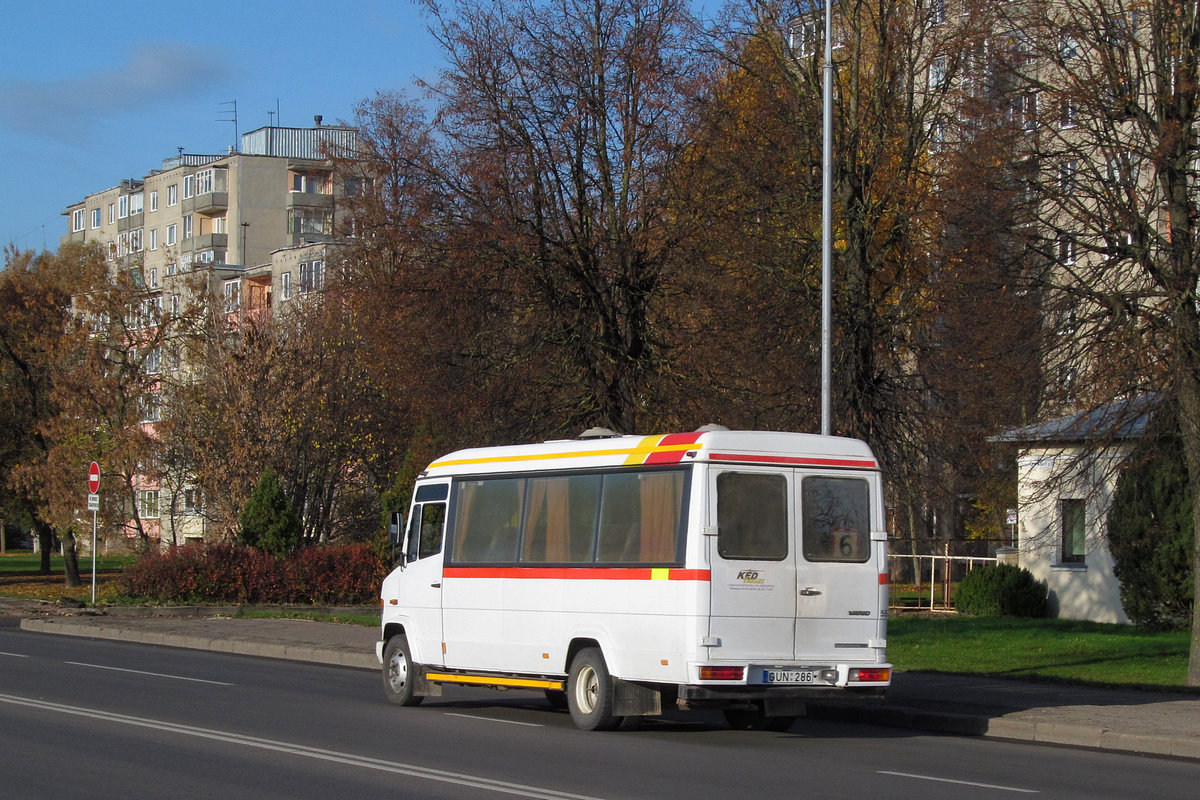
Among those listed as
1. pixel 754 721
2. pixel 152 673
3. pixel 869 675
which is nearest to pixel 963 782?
pixel 869 675

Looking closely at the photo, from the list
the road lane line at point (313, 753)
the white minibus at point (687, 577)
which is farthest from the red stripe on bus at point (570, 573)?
the road lane line at point (313, 753)

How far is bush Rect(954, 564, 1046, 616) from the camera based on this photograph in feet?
107

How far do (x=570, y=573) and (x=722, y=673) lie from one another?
84.5 inches

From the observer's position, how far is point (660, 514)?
13.7 metres

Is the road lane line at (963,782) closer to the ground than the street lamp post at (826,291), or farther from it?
closer to the ground

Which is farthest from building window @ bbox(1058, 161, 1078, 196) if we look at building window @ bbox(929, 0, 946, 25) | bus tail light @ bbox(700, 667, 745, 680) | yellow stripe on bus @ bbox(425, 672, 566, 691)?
yellow stripe on bus @ bbox(425, 672, 566, 691)

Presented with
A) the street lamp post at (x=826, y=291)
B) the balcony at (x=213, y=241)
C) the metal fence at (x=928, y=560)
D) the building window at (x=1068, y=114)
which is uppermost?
the balcony at (x=213, y=241)

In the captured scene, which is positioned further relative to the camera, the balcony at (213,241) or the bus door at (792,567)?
the balcony at (213,241)

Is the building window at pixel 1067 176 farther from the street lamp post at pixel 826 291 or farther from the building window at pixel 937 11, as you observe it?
the building window at pixel 937 11

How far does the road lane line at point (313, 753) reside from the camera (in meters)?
9.83

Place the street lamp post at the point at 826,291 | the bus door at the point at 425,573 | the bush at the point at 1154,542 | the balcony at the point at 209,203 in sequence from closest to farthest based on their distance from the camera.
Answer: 1. the bus door at the point at 425,573
2. the street lamp post at the point at 826,291
3. the bush at the point at 1154,542
4. the balcony at the point at 209,203

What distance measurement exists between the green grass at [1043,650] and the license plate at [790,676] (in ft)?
21.7

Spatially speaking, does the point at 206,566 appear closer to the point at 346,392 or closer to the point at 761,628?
the point at 346,392

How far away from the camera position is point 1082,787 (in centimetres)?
1083
